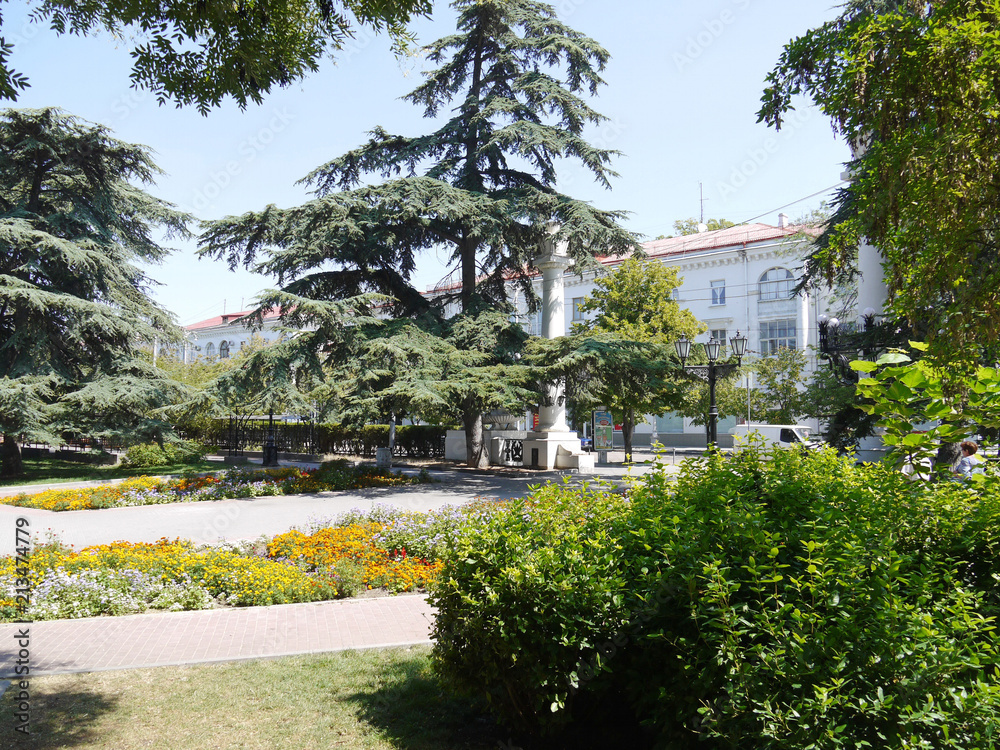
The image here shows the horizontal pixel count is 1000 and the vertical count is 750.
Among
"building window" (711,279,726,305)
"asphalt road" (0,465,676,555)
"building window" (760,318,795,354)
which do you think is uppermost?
"building window" (711,279,726,305)

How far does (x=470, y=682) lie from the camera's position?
12.8 ft

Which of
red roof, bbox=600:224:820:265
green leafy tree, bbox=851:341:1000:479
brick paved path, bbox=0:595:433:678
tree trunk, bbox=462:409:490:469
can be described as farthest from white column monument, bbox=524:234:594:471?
red roof, bbox=600:224:820:265

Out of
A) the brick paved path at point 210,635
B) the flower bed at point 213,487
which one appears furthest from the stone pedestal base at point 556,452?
the brick paved path at point 210,635

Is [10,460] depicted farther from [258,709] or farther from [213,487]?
[258,709]

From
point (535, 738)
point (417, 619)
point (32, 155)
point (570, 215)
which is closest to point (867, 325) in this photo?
point (570, 215)

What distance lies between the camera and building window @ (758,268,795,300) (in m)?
40.9

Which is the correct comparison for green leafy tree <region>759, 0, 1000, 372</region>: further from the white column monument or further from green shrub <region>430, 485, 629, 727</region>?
the white column monument

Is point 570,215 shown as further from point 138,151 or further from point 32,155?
point 32,155

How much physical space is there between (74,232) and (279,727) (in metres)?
22.9

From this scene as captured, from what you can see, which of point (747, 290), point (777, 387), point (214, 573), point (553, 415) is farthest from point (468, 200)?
point (747, 290)

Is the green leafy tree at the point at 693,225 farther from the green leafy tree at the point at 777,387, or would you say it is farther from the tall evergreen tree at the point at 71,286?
the tall evergreen tree at the point at 71,286

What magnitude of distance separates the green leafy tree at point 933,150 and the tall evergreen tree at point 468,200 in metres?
12.6

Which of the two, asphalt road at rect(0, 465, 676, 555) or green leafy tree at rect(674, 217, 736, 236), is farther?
green leafy tree at rect(674, 217, 736, 236)

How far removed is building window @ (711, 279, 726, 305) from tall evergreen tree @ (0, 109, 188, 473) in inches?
1261
